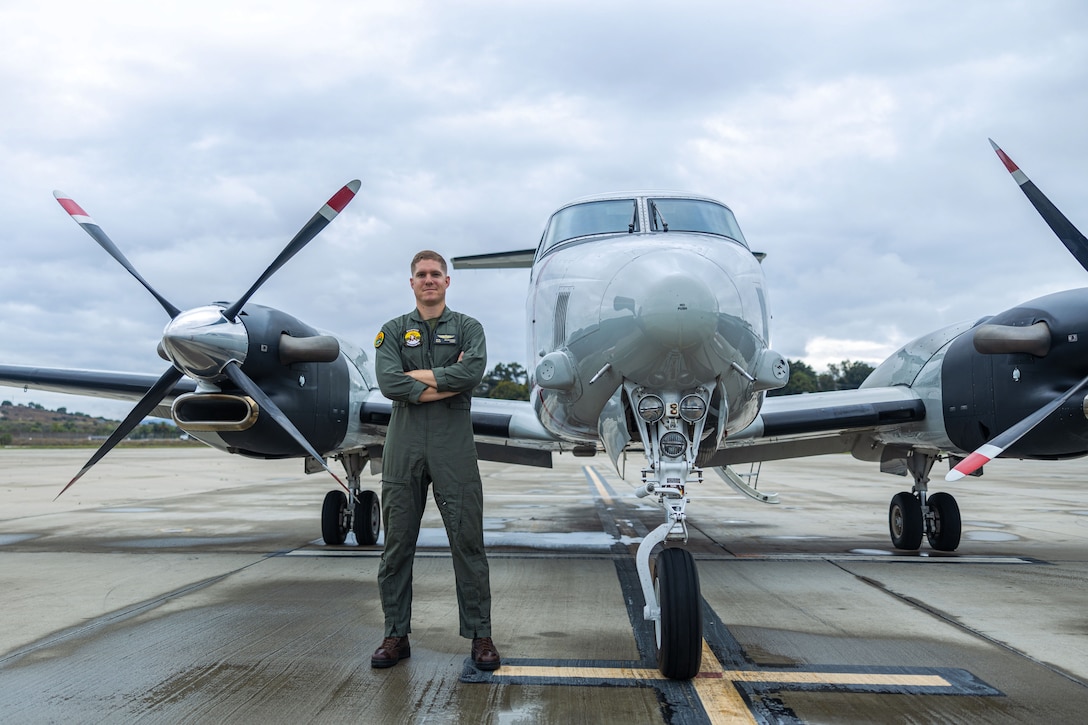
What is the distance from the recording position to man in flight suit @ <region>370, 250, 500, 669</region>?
14.0 ft

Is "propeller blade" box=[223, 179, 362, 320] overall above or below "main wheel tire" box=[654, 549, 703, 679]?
above

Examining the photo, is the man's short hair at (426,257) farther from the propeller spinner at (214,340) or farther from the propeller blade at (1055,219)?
the propeller blade at (1055,219)

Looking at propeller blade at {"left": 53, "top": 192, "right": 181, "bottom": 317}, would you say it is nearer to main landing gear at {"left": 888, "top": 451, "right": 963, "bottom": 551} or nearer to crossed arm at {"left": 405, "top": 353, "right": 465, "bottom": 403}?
crossed arm at {"left": 405, "top": 353, "right": 465, "bottom": 403}

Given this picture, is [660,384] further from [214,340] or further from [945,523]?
[945,523]

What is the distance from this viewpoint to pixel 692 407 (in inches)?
188

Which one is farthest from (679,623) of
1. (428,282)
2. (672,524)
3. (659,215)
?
(659,215)

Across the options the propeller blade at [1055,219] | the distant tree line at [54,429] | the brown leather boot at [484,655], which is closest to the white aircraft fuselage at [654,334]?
the brown leather boot at [484,655]

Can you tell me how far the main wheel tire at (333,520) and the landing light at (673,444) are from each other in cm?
571

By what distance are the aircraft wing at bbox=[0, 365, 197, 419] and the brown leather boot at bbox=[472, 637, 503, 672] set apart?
19.5 ft

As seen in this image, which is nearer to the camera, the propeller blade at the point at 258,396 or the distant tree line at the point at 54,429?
the propeller blade at the point at 258,396

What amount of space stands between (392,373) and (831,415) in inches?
223

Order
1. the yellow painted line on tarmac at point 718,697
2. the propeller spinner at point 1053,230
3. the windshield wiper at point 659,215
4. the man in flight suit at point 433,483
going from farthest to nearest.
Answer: the propeller spinner at point 1053,230, the windshield wiper at point 659,215, the man in flight suit at point 433,483, the yellow painted line on tarmac at point 718,697

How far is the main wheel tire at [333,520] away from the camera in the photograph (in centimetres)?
930

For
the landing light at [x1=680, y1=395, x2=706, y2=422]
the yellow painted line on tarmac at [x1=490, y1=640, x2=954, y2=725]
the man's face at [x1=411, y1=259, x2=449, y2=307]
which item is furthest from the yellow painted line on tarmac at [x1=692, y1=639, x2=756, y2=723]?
the man's face at [x1=411, y1=259, x2=449, y2=307]
